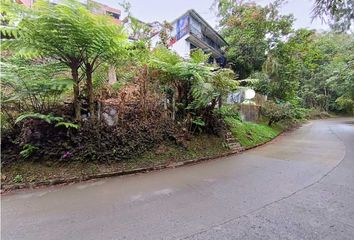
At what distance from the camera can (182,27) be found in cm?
1802

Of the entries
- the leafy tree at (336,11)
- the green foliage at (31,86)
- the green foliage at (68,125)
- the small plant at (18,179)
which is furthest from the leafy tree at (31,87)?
the leafy tree at (336,11)

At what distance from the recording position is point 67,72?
264 inches

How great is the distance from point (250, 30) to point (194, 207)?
60.8 feet

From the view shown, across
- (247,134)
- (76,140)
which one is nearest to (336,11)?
(247,134)

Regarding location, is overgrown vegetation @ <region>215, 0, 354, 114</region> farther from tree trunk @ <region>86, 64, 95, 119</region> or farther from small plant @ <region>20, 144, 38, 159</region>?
small plant @ <region>20, 144, 38, 159</region>

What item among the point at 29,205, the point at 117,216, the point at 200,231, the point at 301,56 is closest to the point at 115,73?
the point at 29,205

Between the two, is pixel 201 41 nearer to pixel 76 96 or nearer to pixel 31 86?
pixel 76 96

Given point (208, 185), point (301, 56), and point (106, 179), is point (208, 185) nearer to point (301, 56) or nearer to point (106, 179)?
point (106, 179)

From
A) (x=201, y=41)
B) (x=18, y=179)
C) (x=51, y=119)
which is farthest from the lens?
(x=201, y=41)

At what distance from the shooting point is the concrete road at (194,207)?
3.05 metres

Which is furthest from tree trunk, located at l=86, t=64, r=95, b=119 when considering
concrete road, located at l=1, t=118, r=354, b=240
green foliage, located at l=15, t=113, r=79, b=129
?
concrete road, located at l=1, t=118, r=354, b=240

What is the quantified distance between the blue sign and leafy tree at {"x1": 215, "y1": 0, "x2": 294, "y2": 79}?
12.1ft

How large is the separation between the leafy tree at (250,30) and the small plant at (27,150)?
59.1 feet

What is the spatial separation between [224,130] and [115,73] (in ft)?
16.2
